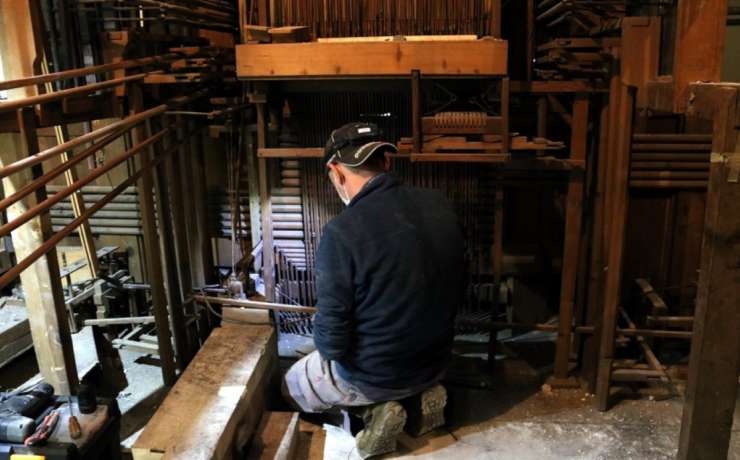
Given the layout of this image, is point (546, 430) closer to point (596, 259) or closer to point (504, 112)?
point (596, 259)

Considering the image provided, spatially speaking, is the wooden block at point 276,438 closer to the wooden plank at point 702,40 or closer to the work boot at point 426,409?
the work boot at point 426,409

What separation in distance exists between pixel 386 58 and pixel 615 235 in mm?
1286

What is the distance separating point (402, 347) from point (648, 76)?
55.7 inches

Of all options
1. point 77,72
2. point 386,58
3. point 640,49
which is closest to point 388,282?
point 386,58

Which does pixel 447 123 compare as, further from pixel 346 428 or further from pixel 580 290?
pixel 346 428

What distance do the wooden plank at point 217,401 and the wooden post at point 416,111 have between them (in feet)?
4.03

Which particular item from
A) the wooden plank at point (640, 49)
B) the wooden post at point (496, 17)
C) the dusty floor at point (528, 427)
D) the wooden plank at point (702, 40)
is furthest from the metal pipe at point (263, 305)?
the wooden plank at point (702, 40)

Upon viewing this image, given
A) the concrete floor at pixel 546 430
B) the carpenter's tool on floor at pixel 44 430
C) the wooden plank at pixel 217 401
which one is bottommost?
the concrete floor at pixel 546 430

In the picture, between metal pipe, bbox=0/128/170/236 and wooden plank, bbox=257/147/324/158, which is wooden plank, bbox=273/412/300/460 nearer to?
wooden plank, bbox=257/147/324/158

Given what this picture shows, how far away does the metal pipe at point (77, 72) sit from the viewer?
2082mm

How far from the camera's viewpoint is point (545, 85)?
284 cm

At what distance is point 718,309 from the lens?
1634 millimetres

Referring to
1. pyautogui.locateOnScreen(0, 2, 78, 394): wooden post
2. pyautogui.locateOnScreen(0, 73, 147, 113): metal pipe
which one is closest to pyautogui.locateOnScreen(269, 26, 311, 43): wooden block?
pyautogui.locateOnScreen(0, 73, 147, 113): metal pipe

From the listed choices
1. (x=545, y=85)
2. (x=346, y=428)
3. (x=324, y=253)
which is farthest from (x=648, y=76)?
(x=346, y=428)
